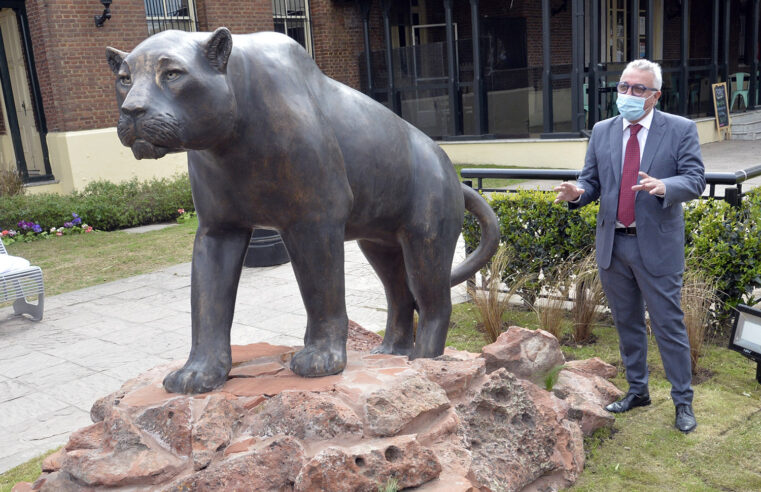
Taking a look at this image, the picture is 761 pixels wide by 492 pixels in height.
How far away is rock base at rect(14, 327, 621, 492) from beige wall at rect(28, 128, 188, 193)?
36.4ft

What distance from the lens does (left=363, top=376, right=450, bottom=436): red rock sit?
271 cm

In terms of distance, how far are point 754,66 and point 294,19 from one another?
41.5 feet

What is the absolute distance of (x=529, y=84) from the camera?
1698 cm

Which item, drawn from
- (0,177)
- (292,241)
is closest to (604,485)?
(292,241)

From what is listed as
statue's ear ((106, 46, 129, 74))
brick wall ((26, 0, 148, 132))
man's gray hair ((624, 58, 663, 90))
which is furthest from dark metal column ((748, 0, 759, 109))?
statue's ear ((106, 46, 129, 74))

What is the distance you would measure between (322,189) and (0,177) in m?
11.6

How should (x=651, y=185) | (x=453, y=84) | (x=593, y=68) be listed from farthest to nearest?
(x=453, y=84) < (x=593, y=68) < (x=651, y=185)

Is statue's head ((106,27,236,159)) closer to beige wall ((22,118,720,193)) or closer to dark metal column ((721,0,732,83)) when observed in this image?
beige wall ((22,118,720,193))

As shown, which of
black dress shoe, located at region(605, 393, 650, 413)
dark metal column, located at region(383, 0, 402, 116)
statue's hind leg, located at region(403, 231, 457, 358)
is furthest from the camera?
dark metal column, located at region(383, 0, 402, 116)

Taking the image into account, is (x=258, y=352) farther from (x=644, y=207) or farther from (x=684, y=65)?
(x=684, y=65)

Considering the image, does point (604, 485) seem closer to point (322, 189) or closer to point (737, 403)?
point (737, 403)

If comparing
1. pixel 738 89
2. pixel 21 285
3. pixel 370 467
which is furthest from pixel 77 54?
pixel 738 89

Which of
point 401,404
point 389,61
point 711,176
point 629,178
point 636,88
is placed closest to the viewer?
point 401,404

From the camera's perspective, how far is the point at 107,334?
254 inches
